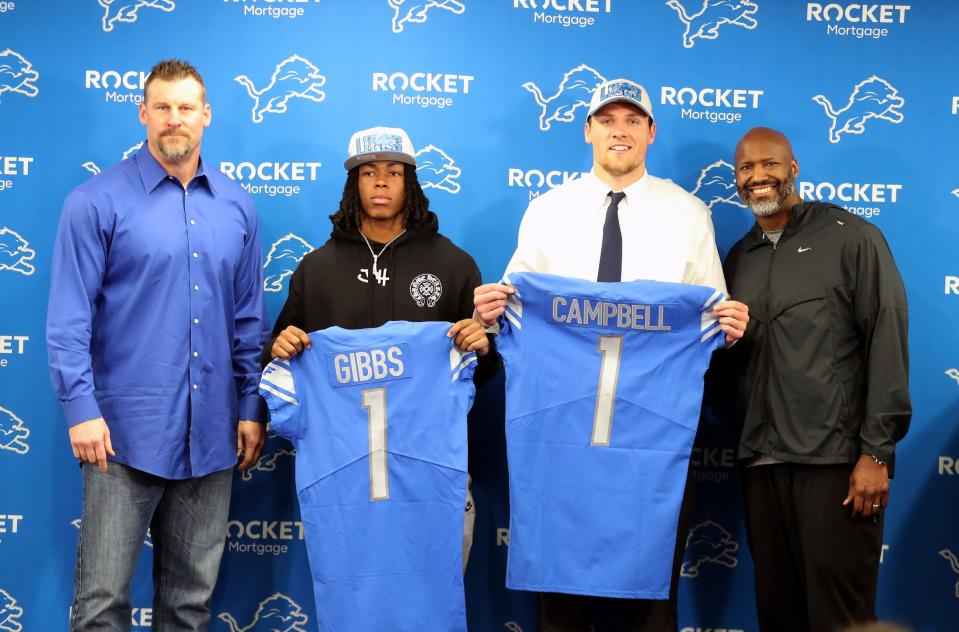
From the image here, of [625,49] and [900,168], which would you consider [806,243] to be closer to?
[900,168]

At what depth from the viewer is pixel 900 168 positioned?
3367mm

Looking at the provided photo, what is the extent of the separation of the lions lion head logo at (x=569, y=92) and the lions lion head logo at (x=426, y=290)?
91 centimetres

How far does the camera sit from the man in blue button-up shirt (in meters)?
2.60

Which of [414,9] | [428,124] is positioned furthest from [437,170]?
[414,9]

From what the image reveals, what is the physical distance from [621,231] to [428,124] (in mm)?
940

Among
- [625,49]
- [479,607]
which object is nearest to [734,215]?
[625,49]

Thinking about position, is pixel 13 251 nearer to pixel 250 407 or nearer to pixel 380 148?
pixel 250 407

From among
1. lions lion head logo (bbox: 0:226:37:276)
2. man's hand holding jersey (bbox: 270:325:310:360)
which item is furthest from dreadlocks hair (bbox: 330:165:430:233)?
lions lion head logo (bbox: 0:226:37:276)

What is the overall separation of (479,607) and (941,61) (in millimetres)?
2680

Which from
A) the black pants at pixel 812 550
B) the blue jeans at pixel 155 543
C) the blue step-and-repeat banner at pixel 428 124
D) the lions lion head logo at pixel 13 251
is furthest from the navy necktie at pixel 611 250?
the lions lion head logo at pixel 13 251

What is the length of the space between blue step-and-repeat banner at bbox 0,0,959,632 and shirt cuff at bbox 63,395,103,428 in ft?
2.93

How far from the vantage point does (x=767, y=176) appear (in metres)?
2.96

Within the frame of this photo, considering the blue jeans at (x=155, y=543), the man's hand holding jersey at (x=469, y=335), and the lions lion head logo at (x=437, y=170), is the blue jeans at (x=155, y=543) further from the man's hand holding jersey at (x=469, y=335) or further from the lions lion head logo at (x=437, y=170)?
the lions lion head logo at (x=437, y=170)

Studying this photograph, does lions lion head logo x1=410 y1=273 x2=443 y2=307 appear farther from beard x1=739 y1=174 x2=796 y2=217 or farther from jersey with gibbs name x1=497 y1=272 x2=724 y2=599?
beard x1=739 y1=174 x2=796 y2=217
